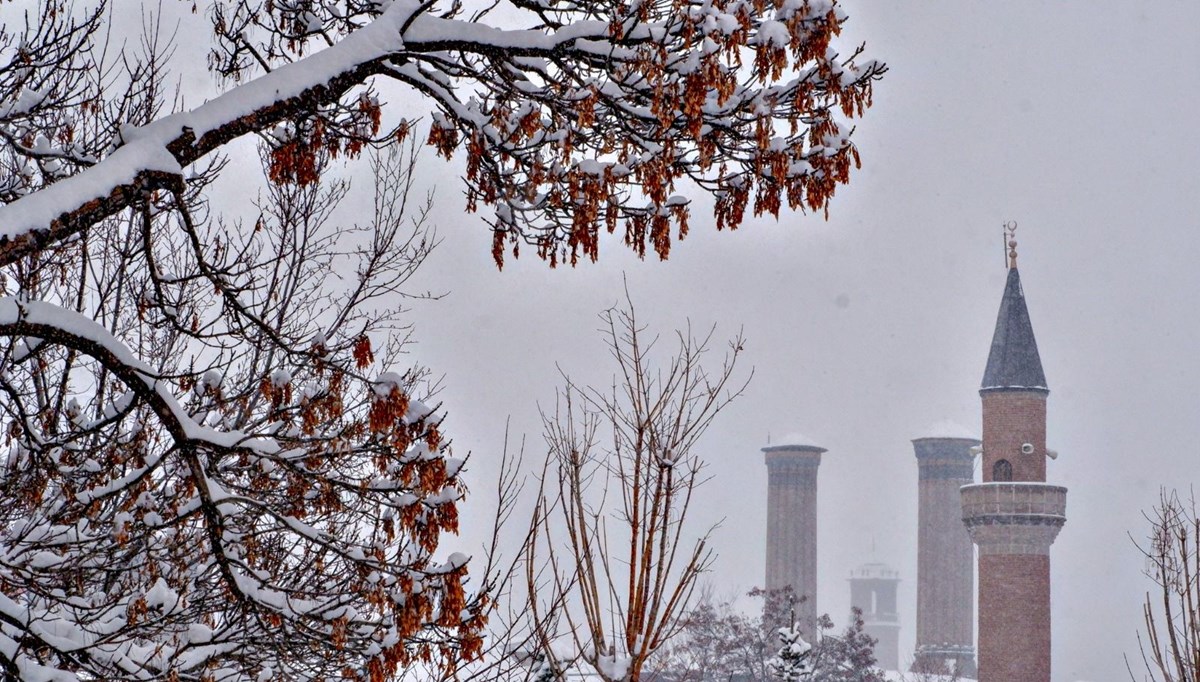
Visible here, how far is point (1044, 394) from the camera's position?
42.3m

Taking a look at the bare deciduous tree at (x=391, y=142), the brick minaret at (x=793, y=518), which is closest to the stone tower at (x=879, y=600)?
the brick minaret at (x=793, y=518)

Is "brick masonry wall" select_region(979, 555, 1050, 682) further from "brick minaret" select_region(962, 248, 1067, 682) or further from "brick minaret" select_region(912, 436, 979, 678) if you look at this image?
"brick minaret" select_region(912, 436, 979, 678)

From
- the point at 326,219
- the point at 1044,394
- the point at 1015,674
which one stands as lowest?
the point at 1015,674

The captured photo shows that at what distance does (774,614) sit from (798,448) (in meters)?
33.2

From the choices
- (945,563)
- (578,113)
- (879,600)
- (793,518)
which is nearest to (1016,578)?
(945,563)

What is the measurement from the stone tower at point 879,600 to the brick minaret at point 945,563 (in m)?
48.9

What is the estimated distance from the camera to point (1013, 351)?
4278 cm

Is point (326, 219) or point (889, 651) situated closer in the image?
point (326, 219)

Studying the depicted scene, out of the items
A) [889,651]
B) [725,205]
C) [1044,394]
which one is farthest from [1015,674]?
[889,651]

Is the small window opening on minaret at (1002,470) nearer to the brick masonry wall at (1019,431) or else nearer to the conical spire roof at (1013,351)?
the brick masonry wall at (1019,431)

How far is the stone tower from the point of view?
123 meters

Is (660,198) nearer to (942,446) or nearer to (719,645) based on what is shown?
(719,645)

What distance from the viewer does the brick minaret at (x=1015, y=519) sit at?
40.7 metres

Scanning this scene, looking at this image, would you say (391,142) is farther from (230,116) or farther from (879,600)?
(879,600)
